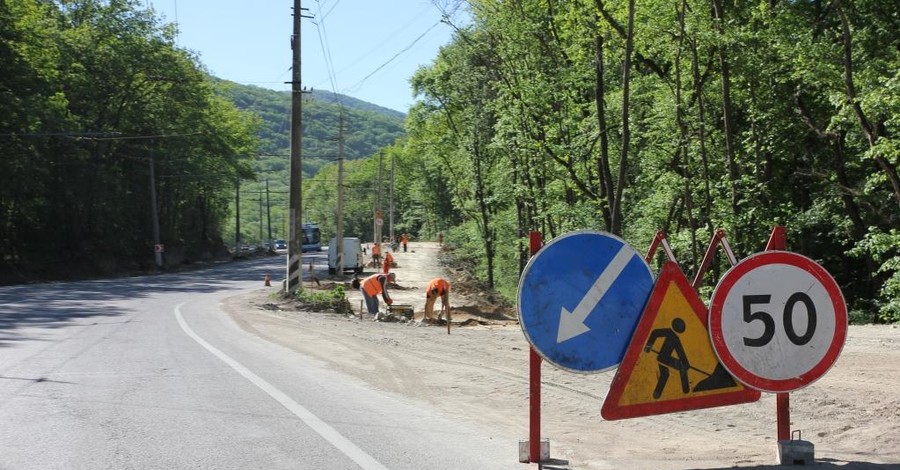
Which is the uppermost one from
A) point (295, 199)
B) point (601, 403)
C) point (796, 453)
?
point (295, 199)

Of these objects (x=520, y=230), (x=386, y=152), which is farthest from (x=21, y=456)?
(x=386, y=152)

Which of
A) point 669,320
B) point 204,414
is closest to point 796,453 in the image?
point 669,320

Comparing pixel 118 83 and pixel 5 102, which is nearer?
pixel 5 102

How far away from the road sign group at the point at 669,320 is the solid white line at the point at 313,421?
5.52ft

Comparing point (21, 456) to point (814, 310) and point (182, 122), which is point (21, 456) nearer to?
point (814, 310)

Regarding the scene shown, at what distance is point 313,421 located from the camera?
7.95m

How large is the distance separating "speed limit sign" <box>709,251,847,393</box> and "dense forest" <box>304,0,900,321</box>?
14718 millimetres

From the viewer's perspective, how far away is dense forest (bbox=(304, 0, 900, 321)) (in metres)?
22.4

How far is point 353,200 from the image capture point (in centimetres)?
14225

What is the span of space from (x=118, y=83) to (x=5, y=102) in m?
15.2

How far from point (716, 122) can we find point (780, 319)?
24.7 m

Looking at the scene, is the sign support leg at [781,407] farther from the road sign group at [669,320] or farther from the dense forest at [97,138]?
the dense forest at [97,138]

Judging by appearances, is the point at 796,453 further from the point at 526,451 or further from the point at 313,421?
the point at 313,421

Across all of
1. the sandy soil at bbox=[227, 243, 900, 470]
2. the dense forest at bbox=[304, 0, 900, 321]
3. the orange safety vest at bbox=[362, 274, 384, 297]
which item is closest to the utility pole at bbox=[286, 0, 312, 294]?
the orange safety vest at bbox=[362, 274, 384, 297]
